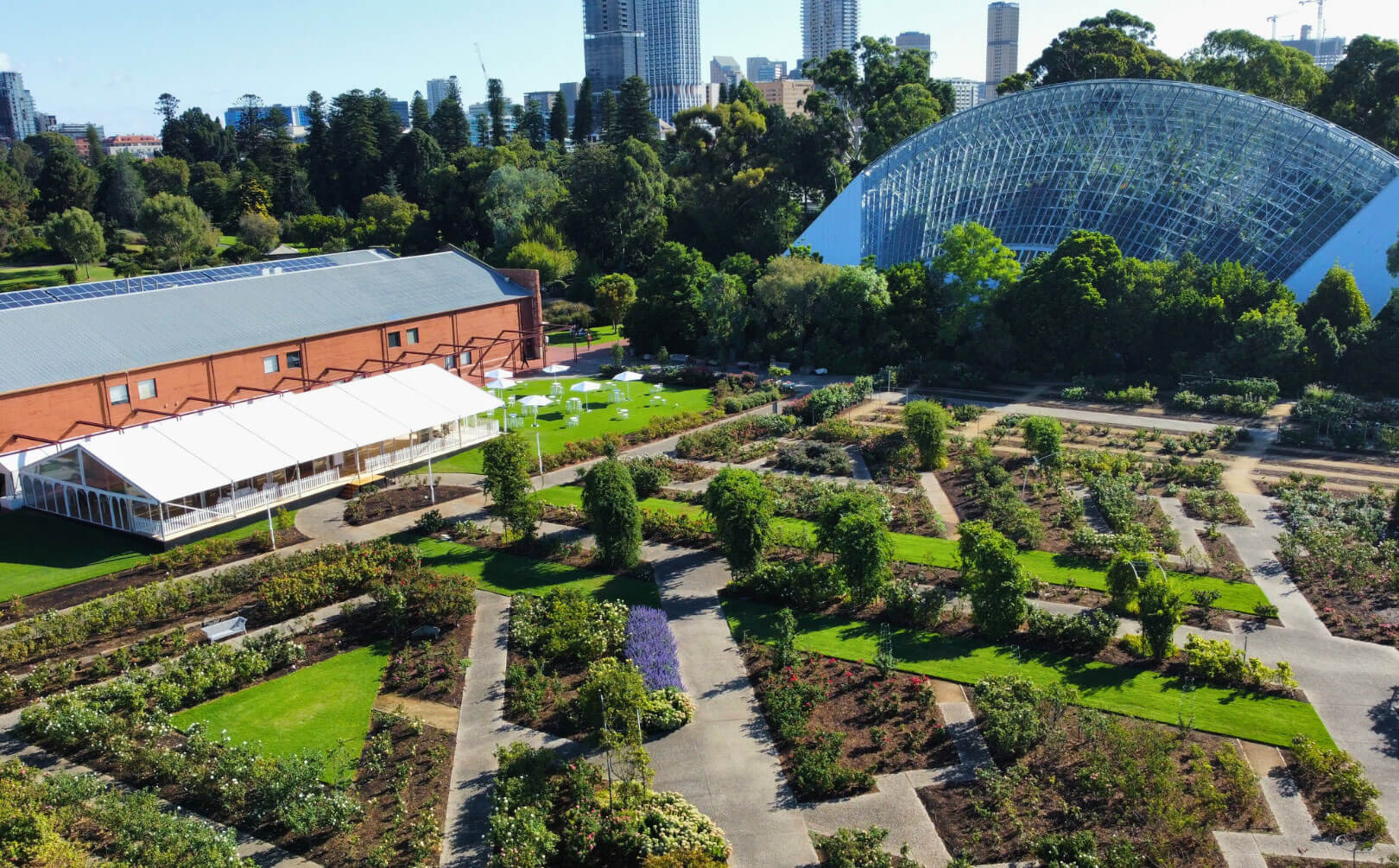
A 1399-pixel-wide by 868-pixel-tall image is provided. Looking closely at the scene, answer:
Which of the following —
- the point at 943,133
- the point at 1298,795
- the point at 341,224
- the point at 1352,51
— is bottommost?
the point at 1298,795

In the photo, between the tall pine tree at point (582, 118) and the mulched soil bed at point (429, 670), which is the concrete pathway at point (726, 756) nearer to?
the mulched soil bed at point (429, 670)

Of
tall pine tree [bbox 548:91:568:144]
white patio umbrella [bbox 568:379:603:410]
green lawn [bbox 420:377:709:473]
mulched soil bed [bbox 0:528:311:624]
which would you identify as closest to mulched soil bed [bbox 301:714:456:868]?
mulched soil bed [bbox 0:528:311:624]

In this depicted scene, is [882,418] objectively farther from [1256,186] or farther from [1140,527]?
[1256,186]

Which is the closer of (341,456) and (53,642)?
(53,642)

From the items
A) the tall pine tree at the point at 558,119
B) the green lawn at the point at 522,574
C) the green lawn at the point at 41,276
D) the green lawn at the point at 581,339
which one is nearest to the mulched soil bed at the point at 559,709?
the green lawn at the point at 522,574

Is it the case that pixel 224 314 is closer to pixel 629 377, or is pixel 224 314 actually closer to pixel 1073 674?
pixel 629 377

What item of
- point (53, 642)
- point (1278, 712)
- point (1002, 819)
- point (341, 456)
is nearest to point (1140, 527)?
point (1278, 712)
